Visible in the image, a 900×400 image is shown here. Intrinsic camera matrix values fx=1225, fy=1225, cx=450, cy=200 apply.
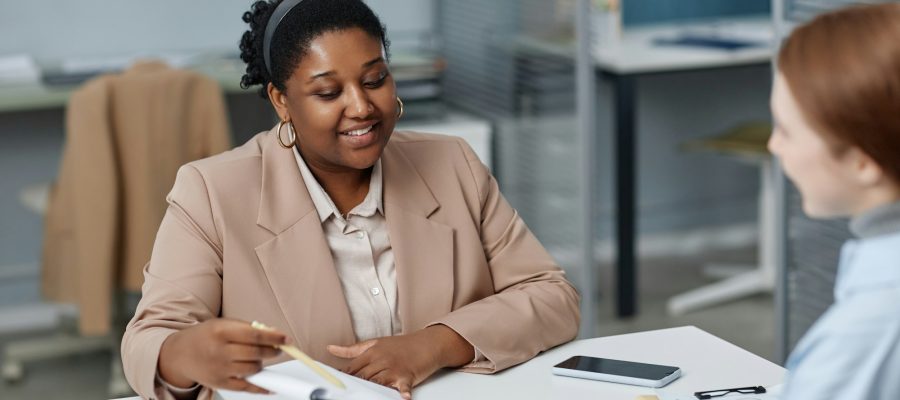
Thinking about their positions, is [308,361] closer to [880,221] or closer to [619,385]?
[619,385]

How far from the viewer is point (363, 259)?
1.64m

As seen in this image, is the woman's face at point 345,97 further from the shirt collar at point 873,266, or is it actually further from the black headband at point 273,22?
the shirt collar at point 873,266

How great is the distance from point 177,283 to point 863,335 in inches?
33.2

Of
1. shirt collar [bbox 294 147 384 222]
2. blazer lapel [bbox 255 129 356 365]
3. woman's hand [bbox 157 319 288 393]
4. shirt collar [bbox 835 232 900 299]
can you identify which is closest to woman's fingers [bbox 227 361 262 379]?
woman's hand [bbox 157 319 288 393]

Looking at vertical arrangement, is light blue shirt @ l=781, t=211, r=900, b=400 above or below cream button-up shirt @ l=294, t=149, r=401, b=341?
above

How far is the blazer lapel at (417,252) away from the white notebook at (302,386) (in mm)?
246

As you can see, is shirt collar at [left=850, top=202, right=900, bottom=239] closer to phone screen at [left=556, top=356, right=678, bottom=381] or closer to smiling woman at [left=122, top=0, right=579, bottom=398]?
phone screen at [left=556, top=356, right=678, bottom=381]

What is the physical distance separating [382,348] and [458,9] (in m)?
2.67

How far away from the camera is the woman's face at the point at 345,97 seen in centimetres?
154

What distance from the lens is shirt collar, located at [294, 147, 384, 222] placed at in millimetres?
1634

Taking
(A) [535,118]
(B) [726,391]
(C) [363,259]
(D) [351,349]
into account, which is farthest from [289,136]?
(A) [535,118]

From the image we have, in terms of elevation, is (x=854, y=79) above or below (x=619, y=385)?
above

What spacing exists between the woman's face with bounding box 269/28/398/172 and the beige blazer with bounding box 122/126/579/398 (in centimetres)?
9

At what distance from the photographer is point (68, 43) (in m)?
3.88
